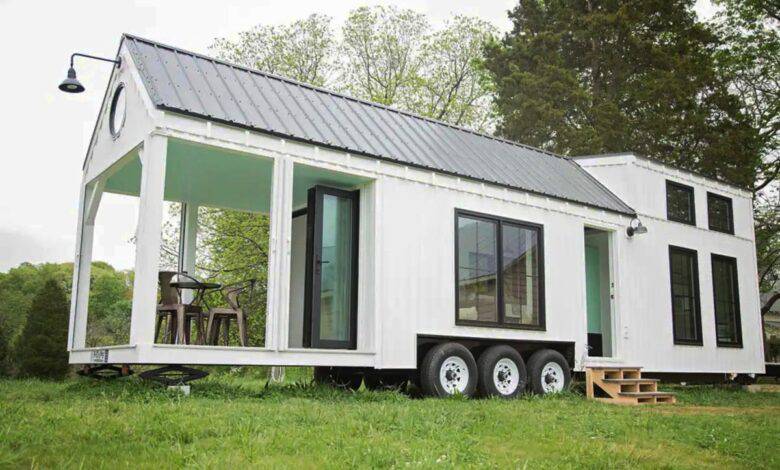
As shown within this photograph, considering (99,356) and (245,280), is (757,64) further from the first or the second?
(99,356)

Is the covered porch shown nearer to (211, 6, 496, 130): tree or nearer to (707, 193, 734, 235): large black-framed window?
(707, 193, 734, 235): large black-framed window

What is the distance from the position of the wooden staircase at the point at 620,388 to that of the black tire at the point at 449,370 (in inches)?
76.5

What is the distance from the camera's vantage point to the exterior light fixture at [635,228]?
11.7 metres

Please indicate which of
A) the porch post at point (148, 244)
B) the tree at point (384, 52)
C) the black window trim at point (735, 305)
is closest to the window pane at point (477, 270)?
the porch post at point (148, 244)

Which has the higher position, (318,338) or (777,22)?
(777,22)

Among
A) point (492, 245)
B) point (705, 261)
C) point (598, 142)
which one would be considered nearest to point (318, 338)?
point (492, 245)

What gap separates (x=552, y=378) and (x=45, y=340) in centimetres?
888

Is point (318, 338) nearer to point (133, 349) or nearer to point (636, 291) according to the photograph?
point (133, 349)

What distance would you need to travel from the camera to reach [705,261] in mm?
13172

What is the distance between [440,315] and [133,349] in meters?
3.81

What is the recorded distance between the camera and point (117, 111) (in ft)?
28.4

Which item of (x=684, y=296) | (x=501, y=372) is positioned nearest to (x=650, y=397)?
(x=501, y=372)

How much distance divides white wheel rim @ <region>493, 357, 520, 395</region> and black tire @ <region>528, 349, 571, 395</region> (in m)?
0.31

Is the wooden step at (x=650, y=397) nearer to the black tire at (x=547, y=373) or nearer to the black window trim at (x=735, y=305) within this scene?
the black tire at (x=547, y=373)
